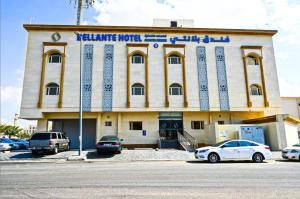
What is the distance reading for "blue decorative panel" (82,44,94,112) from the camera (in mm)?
23375

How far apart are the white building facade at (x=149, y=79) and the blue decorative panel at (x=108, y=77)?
116 mm

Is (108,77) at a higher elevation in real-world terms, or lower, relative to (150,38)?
lower

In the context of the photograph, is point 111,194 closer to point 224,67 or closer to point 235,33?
point 224,67

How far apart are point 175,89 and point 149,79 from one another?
11.2 ft

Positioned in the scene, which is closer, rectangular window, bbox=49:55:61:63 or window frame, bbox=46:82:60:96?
window frame, bbox=46:82:60:96

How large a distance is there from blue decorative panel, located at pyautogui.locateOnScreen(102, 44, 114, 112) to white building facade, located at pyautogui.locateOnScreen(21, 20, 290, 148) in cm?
12

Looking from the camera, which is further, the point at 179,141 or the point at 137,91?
the point at 137,91

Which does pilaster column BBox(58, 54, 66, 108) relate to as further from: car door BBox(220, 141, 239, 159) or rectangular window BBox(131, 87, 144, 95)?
car door BBox(220, 141, 239, 159)

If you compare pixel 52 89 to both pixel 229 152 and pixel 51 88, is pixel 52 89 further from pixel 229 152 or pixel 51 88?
pixel 229 152

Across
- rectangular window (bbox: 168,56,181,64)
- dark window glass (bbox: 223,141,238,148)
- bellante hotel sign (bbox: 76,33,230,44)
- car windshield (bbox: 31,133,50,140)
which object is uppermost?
bellante hotel sign (bbox: 76,33,230,44)

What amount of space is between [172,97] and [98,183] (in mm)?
18074

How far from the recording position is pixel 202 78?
24.9 meters

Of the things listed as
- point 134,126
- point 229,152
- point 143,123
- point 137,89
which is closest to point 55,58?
point 137,89

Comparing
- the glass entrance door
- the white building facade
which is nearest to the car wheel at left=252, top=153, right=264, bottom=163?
the white building facade
